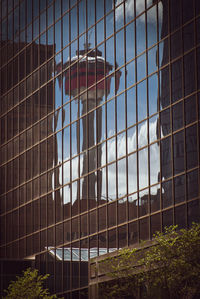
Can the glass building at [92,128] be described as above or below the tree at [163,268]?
above

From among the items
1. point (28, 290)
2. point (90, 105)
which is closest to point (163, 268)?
point (28, 290)

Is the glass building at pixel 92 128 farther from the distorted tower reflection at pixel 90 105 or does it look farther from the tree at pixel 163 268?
the tree at pixel 163 268

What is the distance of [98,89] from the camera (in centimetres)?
5156

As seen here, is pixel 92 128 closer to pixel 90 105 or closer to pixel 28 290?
pixel 90 105

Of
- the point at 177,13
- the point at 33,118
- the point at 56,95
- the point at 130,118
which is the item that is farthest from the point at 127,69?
the point at 33,118

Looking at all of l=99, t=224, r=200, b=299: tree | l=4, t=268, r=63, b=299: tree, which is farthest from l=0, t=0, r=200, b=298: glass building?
l=99, t=224, r=200, b=299: tree

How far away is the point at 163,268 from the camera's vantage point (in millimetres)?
36969

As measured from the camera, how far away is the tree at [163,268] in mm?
35969

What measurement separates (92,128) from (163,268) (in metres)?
17.5

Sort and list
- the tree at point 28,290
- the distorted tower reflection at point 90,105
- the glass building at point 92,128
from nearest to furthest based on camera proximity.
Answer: the glass building at point 92,128, the distorted tower reflection at point 90,105, the tree at point 28,290

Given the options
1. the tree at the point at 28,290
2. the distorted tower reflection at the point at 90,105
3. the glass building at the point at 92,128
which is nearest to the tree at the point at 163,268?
the glass building at the point at 92,128

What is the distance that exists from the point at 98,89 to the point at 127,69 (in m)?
4.15

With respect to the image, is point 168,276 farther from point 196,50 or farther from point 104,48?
point 104,48

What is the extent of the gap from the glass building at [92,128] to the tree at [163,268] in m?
2.83
